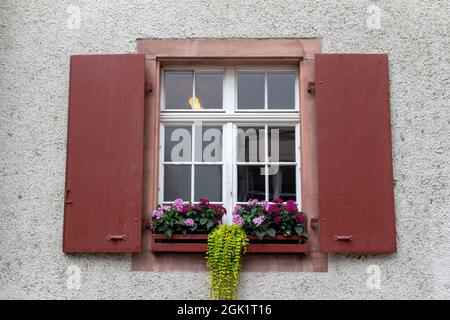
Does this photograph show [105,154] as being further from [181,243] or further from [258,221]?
[258,221]

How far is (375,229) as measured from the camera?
4672mm

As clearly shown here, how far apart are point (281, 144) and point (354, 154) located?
0.62 metres

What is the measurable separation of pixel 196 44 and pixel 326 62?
106 cm

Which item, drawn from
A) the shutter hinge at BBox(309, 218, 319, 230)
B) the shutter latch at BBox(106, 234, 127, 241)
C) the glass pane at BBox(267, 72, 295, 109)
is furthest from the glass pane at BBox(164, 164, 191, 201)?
the shutter hinge at BBox(309, 218, 319, 230)

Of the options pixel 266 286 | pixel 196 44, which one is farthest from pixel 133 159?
pixel 266 286

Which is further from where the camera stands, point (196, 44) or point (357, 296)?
point (196, 44)

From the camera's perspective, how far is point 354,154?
4.77m

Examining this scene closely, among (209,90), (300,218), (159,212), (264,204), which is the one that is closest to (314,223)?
(300,218)

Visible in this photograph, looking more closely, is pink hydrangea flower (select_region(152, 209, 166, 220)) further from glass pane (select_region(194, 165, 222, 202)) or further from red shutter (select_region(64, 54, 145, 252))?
glass pane (select_region(194, 165, 222, 202))

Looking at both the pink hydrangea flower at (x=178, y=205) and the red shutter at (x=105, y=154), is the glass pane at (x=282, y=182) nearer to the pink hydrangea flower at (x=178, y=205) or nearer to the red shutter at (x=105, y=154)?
the pink hydrangea flower at (x=178, y=205)

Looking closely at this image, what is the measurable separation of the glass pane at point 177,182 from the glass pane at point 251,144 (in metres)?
0.46

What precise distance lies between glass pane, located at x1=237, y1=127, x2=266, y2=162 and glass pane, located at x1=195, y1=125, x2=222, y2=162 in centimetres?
17

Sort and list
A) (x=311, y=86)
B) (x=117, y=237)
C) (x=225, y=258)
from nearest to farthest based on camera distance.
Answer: (x=225, y=258) < (x=117, y=237) < (x=311, y=86)
